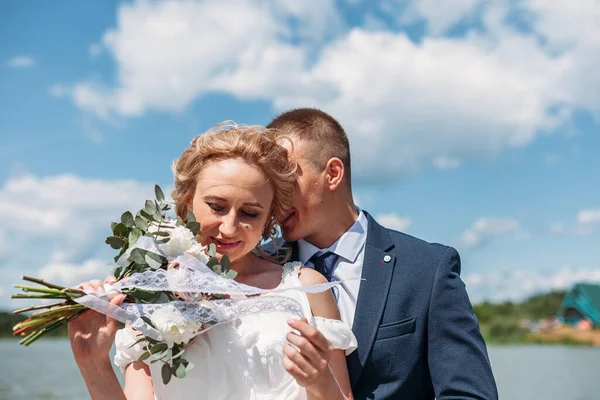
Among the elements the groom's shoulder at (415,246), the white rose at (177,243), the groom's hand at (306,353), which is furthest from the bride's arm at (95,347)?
the groom's shoulder at (415,246)

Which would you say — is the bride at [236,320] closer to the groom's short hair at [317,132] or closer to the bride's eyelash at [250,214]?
the bride's eyelash at [250,214]

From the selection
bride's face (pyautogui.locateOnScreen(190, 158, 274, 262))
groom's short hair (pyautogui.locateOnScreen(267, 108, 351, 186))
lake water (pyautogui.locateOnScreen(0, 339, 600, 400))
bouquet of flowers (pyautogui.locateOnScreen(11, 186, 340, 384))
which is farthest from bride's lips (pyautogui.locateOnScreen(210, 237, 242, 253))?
lake water (pyautogui.locateOnScreen(0, 339, 600, 400))

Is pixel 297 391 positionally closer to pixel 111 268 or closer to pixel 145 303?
pixel 145 303

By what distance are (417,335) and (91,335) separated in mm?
1989

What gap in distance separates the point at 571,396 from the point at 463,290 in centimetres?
2281

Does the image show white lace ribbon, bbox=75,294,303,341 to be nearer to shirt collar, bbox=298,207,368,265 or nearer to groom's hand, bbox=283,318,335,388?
groom's hand, bbox=283,318,335,388

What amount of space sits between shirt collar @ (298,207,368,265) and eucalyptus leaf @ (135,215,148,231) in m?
1.42

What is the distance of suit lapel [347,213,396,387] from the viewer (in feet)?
13.0

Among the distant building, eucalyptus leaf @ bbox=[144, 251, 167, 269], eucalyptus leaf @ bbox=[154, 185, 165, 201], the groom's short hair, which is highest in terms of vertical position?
the distant building

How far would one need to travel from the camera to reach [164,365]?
3209mm

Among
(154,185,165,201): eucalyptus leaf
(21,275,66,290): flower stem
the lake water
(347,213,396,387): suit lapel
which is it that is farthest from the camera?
the lake water

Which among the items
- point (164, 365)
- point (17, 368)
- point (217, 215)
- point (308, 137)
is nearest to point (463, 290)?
point (308, 137)

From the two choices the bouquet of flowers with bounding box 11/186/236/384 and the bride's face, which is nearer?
the bouquet of flowers with bounding box 11/186/236/384

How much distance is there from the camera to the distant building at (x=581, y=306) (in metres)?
46.3
